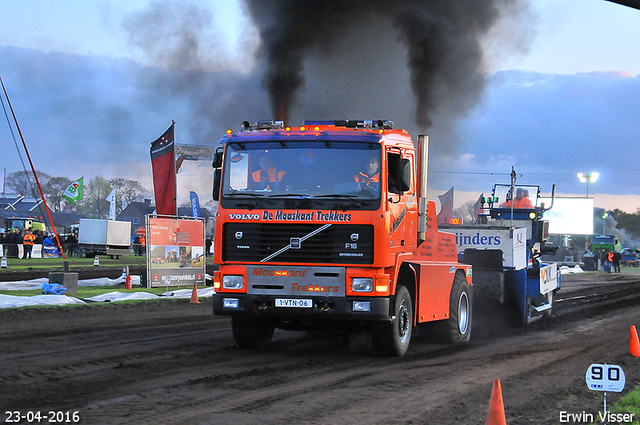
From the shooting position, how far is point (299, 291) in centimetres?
928

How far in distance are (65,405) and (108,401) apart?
1.32ft

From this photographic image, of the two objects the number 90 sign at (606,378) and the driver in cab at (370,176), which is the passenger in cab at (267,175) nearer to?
the driver in cab at (370,176)

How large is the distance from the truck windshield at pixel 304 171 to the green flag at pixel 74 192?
4542 cm

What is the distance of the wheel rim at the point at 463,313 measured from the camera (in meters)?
12.1

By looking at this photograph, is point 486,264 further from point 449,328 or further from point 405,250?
point 405,250

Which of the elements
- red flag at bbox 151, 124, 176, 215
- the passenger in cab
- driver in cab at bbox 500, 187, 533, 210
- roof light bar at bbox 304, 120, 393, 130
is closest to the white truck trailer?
Answer: red flag at bbox 151, 124, 176, 215

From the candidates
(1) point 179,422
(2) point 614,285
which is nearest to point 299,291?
(1) point 179,422

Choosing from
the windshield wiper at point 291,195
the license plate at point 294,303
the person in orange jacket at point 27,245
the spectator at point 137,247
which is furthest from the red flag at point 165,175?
the spectator at point 137,247

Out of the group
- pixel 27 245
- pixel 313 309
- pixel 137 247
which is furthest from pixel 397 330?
pixel 137 247

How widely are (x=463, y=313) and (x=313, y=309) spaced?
4.07m

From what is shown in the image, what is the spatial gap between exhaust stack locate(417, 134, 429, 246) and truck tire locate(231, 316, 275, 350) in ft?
9.12

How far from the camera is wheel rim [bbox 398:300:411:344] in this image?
32.3 feet

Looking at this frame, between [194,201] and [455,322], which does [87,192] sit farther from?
[455,322]

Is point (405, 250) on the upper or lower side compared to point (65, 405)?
upper
